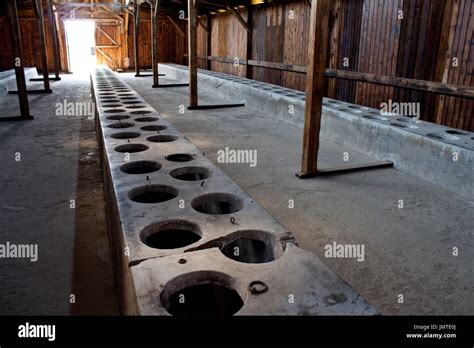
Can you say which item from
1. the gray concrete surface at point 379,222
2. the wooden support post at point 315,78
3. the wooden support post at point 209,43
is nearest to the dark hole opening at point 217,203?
the gray concrete surface at point 379,222

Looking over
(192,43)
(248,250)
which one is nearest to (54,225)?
(248,250)

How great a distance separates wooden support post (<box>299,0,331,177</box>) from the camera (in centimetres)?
494

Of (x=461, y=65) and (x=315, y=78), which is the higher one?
(x=461, y=65)

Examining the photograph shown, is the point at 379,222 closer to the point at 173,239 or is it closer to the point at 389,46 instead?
the point at 173,239

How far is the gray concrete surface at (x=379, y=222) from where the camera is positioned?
3.00m

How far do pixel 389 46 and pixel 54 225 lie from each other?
744 centimetres

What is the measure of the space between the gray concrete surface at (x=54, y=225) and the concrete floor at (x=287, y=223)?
1cm

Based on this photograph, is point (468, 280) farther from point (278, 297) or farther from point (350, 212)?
point (278, 297)

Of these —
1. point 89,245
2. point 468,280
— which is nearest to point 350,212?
point 468,280

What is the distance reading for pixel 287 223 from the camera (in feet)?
13.4

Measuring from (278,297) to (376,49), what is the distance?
8124 millimetres

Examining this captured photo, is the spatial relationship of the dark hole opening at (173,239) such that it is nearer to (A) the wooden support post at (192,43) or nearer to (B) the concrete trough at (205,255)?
(B) the concrete trough at (205,255)

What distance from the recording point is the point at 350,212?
4355mm

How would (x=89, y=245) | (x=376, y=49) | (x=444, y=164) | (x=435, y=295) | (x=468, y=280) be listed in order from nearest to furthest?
(x=435, y=295) < (x=468, y=280) < (x=89, y=245) < (x=444, y=164) < (x=376, y=49)
